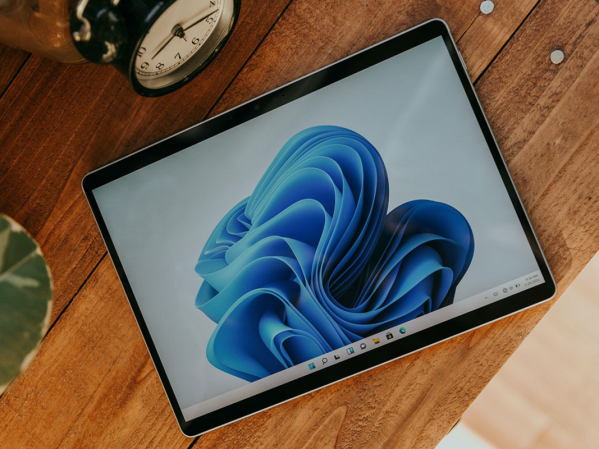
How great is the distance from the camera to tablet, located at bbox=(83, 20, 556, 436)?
0.51m

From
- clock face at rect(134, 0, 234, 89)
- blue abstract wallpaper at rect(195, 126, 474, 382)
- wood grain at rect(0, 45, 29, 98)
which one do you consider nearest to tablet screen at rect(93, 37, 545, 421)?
blue abstract wallpaper at rect(195, 126, 474, 382)

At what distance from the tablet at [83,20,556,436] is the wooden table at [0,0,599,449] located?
4 cm

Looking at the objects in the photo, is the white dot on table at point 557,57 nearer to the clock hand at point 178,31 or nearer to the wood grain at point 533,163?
the wood grain at point 533,163

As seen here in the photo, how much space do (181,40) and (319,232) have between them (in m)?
0.28

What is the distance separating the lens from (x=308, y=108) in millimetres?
536

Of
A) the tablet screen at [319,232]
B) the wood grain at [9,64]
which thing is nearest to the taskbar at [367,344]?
the tablet screen at [319,232]

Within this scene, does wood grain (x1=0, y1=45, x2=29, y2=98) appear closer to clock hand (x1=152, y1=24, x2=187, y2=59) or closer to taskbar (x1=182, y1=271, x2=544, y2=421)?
clock hand (x1=152, y1=24, x2=187, y2=59)

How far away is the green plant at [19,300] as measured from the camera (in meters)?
0.31

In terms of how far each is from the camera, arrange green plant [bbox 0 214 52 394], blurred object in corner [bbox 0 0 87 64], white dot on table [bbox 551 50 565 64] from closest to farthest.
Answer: green plant [bbox 0 214 52 394] → blurred object in corner [bbox 0 0 87 64] → white dot on table [bbox 551 50 565 64]

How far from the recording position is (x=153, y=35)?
417 millimetres

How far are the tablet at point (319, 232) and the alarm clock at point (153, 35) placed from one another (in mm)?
90

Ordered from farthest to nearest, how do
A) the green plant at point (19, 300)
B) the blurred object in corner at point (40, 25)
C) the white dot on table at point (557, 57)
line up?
the white dot on table at point (557, 57)
the blurred object in corner at point (40, 25)
the green plant at point (19, 300)

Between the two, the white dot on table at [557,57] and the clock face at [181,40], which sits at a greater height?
the white dot on table at [557,57]

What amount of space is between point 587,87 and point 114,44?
574mm
